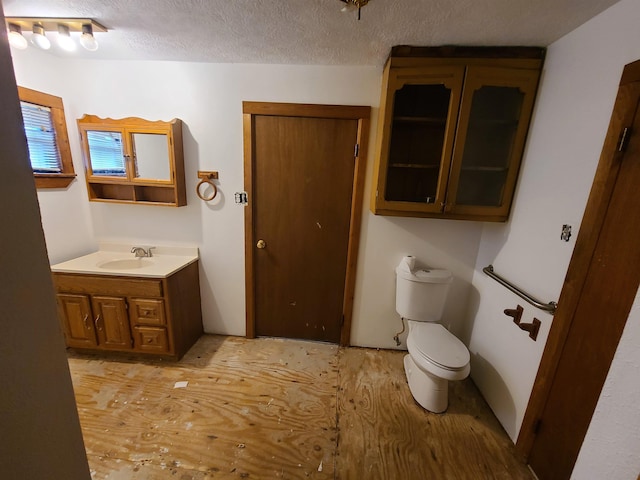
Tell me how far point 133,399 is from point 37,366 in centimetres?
142

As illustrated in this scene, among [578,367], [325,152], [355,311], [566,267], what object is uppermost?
[325,152]

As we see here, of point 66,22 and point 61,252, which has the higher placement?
point 66,22

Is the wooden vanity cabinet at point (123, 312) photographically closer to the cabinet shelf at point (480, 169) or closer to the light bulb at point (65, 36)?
the light bulb at point (65, 36)

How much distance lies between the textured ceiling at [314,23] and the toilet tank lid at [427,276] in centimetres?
150

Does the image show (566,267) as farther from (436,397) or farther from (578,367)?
(436,397)

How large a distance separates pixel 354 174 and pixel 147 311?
6.24ft

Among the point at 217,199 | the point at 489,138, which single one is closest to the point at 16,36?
the point at 217,199

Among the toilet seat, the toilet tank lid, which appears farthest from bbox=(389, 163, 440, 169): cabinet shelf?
the toilet seat

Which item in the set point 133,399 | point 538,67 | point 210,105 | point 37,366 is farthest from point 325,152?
point 133,399

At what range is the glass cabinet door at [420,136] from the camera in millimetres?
1528

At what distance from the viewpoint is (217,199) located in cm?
207

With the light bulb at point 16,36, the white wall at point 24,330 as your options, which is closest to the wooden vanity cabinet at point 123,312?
the white wall at point 24,330

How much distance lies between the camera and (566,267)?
3.99 feet

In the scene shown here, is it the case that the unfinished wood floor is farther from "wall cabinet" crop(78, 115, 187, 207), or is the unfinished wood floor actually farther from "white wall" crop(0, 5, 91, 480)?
"wall cabinet" crop(78, 115, 187, 207)
